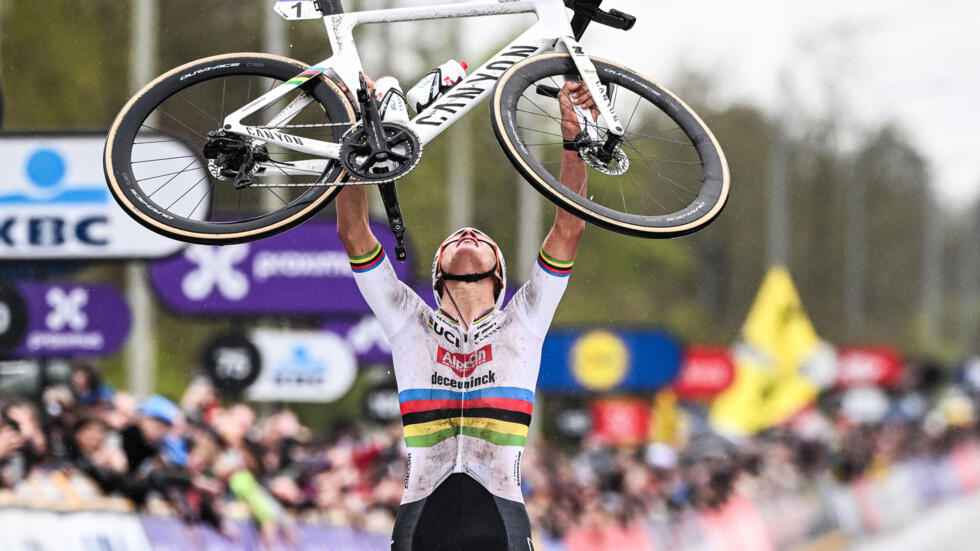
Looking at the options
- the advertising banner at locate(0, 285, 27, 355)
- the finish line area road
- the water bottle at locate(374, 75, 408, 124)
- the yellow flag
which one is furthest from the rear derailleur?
the yellow flag

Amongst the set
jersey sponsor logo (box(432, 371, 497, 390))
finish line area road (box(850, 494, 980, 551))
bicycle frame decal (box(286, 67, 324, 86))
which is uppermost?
bicycle frame decal (box(286, 67, 324, 86))

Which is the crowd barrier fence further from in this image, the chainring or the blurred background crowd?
the chainring

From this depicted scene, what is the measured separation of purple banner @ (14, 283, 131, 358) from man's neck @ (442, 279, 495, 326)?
557cm

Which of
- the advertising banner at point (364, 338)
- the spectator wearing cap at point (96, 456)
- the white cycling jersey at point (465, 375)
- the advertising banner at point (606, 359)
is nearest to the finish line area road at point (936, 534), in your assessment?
the advertising banner at point (606, 359)

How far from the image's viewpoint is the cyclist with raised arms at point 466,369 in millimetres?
5633

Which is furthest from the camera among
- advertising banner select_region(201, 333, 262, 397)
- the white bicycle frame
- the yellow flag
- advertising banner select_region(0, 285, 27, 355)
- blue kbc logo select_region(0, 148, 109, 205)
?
the yellow flag

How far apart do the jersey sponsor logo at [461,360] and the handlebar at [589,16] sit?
1.56 meters

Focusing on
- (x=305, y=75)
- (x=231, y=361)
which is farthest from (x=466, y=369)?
(x=231, y=361)

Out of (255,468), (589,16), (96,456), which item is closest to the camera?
(589,16)

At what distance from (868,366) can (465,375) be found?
115ft

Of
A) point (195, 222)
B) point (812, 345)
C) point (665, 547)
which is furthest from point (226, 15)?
point (812, 345)

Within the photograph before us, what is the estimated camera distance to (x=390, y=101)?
5.76 meters

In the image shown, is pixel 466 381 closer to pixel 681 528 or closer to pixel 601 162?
pixel 601 162

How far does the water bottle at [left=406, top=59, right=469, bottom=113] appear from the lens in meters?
5.85
